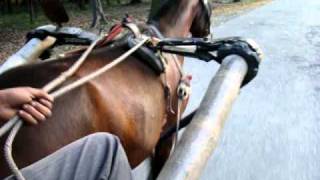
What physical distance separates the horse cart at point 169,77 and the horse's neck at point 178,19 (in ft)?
0.08

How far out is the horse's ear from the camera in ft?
11.5

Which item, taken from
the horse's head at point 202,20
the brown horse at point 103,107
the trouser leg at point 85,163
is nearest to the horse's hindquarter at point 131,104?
the brown horse at point 103,107

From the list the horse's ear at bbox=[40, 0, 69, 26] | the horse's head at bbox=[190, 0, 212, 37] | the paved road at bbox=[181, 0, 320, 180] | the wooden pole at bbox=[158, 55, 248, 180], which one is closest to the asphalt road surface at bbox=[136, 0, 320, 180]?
the paved road at bbox=[181, 0, 320, 180]

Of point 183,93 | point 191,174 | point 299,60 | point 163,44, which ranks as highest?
point 191,174

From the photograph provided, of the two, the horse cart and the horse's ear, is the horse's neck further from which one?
the horse's ear

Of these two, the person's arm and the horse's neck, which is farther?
the horse's neck

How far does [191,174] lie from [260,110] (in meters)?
4.66

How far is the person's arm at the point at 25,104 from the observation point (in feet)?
6.69

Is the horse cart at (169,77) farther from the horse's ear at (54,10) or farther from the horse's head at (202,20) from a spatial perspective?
the horse's ear at (54,10)

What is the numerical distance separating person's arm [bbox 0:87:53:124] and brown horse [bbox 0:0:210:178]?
0.46m

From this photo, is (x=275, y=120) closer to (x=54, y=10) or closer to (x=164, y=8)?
(x=164, y=8)

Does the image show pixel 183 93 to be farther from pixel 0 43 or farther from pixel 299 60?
pixel 0 43

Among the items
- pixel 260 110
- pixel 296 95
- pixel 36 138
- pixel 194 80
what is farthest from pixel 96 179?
pixel 194 80

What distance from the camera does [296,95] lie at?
284 inches
